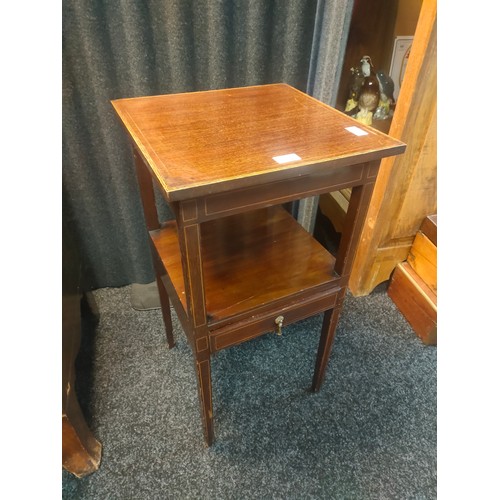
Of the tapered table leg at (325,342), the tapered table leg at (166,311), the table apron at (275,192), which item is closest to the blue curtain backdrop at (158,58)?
the tapered table leg at (166,311)

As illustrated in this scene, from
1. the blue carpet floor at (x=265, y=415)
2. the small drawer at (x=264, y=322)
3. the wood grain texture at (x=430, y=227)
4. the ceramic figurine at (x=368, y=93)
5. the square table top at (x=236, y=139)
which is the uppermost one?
the square table top at (x=236, y=139)

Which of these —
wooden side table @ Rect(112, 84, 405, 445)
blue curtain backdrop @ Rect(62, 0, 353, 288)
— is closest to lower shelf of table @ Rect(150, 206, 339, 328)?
wooden side table @ Rect(112, 84, 405, 445)

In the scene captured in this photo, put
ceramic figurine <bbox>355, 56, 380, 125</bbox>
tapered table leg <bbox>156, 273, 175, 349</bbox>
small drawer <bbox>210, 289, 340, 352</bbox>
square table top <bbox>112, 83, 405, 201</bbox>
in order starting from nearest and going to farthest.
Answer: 1. square table top <bbox>112, 83, 405, 201</bbox>
2. small drawer <bbox>210, 289, 340, 352</bbox>
3. tapered table leg <bbox>156, 273, 175, 349</bbox>
4. ceramic figurine <bbox>355, 56, 380, 125</bbox>

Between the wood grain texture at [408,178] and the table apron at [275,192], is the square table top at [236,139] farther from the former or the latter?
the wood grain texture at [408,178]

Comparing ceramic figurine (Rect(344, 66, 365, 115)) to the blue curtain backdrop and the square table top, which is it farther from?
the square table top

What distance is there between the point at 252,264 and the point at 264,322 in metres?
0.14

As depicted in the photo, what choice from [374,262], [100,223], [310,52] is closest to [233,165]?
[310,52]

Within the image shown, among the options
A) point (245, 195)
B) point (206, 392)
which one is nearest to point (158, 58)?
point (245, 195)

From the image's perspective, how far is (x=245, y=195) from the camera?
0.56 meters

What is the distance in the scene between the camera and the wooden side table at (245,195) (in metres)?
0.55

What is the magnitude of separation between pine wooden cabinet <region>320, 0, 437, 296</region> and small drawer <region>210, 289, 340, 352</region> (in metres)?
0.37

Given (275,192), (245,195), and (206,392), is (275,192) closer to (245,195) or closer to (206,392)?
(245,195)

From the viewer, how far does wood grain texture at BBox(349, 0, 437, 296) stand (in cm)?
93

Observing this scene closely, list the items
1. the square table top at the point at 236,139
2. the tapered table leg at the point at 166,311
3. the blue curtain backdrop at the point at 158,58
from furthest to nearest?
the tapered table leg at the point at 166,311
the blue curtain backdrop at the point at 158,58
the square table top at the point at 236,139
